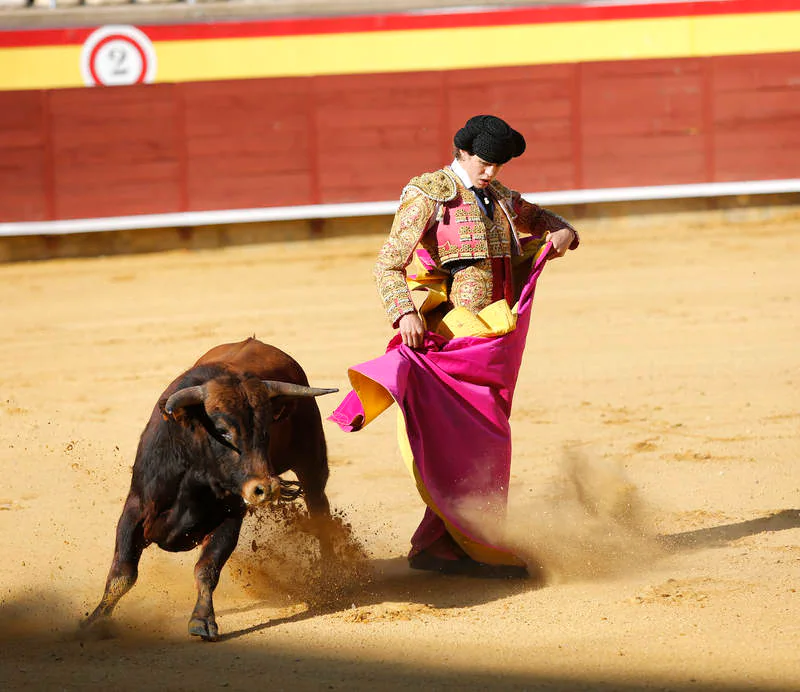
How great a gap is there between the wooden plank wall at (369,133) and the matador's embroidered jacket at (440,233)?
6785 mm

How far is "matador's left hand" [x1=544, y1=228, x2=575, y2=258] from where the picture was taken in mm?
3697

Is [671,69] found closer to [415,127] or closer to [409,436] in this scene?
[415,127]

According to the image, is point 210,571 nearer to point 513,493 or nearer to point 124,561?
point 124,561

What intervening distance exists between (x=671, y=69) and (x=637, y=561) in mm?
7551

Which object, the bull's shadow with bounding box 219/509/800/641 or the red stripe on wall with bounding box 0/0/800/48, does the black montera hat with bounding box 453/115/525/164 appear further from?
the red stripe on wall with bounding box 0/0/800/48

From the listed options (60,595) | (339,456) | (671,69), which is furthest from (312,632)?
(671,69)

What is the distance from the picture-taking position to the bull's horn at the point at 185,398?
10.1 feet

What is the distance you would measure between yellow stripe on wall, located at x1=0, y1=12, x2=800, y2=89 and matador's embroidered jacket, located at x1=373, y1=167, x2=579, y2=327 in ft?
23.3

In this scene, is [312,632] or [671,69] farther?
A: [671,69]

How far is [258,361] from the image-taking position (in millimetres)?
3555

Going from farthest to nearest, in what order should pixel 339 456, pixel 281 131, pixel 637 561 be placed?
1. pixel 281 131
2. pixel 339 456
3. pixel 637 561

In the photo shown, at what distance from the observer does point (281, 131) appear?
34.3 feet

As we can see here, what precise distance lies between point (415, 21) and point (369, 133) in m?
1.02

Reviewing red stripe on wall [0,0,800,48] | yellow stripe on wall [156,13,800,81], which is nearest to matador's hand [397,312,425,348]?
yellow stripe on wall [156,13,800,81]
